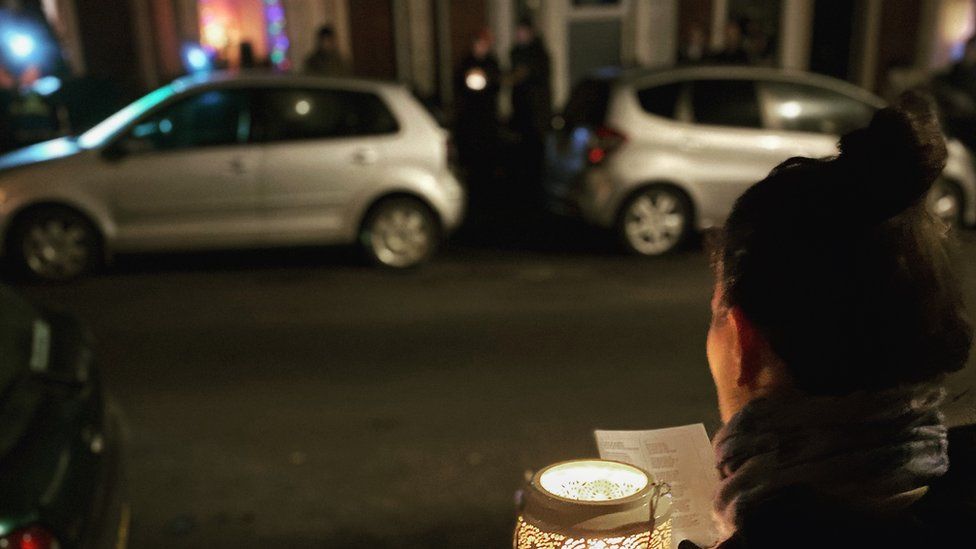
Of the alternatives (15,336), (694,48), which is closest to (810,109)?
(694,48)

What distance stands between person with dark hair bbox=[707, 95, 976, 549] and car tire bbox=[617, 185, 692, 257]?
7.37 meters

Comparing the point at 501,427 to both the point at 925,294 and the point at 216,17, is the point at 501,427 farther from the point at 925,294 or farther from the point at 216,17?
the point at 216,17

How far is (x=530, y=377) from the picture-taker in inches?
212

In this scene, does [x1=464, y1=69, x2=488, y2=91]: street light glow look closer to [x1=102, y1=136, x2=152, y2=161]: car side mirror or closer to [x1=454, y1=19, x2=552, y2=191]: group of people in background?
[x1=454, y1=19, x2=552, y2=191]: group of people in background

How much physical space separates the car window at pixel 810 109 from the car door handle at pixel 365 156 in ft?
12.0

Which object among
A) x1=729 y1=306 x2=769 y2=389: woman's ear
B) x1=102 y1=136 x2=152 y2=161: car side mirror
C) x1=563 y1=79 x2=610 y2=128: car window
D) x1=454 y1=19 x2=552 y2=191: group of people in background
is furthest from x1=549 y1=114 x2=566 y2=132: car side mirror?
x1=729 y1=306 x2=769 y2=389: woman's ear

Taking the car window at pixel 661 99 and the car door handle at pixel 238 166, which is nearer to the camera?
the car door handle at pixel 238 166

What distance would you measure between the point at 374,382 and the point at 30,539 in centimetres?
323

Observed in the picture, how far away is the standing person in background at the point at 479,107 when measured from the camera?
1258cm

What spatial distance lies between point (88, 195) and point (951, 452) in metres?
7.64

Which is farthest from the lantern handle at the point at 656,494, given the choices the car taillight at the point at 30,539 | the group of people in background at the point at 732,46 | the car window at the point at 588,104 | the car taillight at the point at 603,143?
the group of people in background at the point at 732,46

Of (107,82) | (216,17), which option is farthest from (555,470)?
(216,17)

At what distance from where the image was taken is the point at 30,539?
7.05 ft

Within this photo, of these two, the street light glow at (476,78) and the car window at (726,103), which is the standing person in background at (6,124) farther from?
the car window at (726,103)
